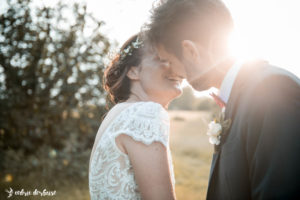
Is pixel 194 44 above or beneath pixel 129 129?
above

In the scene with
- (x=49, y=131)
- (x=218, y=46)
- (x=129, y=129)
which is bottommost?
(x=49, y=131)

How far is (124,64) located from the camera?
305 cm

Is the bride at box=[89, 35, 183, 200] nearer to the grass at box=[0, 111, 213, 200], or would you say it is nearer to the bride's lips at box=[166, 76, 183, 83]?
the bride's lips at box=[166, 76, 183, 83]

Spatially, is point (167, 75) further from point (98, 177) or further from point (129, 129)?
point (98, 177)

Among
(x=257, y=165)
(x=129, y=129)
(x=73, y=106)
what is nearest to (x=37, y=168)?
(x=73, y=106)

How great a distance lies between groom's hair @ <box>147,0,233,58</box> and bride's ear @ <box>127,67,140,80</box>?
0.48 metres

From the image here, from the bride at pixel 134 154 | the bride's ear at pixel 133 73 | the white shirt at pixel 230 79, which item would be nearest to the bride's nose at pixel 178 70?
the bride at pixel 134 154

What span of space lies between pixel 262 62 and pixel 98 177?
167cm

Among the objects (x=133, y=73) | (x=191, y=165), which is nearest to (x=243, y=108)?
(x=133, y=73)

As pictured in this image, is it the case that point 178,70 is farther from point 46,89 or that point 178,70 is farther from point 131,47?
point 46,89

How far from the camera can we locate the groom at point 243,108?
4.48 ft

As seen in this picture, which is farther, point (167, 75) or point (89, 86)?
point (89, 86)

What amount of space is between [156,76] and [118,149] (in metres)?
1.04

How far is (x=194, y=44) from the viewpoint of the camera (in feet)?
7.63
